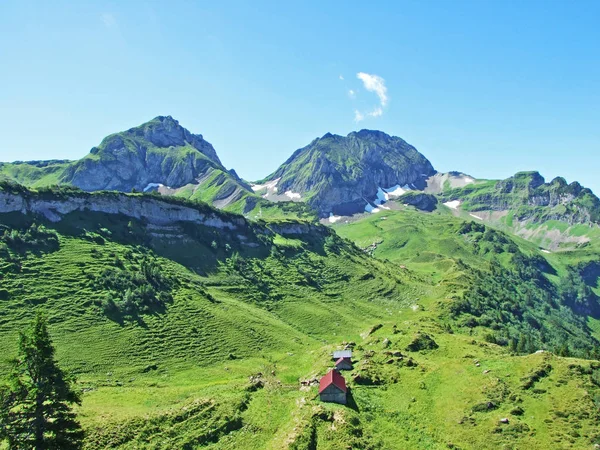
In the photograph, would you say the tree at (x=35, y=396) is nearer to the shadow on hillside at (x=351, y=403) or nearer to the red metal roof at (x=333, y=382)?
the red metal roof at (x=333, y=382)

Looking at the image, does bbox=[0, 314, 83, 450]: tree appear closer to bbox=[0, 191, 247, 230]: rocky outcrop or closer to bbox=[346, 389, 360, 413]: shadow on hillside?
bbox=[346, 389, 360, 413]: shadow on hillside

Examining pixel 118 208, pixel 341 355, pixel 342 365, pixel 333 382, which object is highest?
pixel 118 208

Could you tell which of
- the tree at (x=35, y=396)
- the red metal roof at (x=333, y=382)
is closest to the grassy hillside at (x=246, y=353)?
the red metal roof at (x=333, y=382)

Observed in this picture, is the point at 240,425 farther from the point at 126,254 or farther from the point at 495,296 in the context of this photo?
the point at 495,296

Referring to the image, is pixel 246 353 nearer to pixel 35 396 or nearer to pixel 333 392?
pixel 333 392

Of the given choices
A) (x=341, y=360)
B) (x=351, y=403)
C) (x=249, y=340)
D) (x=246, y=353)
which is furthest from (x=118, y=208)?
(x=351, y=403)

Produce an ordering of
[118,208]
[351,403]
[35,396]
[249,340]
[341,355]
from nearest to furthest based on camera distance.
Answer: [35,396] → [351,403] → [341,355] → [249,340] → [118,208]
